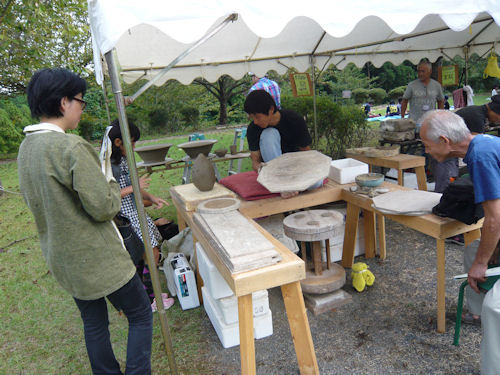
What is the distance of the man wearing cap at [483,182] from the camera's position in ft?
4.76

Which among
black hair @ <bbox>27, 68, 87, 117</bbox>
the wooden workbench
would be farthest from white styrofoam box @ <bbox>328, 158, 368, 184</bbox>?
black hair @ <bbox>27, 68, 87, 117</bbox>

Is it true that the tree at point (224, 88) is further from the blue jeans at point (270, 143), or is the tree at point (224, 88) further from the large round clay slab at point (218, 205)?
the large round clay slab at point (218, 205)

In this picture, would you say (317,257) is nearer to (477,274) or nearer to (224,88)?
(477,274)

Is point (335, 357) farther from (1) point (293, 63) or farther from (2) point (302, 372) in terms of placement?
(1) point (293, 63)

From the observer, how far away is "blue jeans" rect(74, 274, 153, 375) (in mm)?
1599

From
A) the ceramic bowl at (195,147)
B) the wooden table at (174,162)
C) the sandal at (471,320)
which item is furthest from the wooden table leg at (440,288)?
the ceramic bowl at (195,147)

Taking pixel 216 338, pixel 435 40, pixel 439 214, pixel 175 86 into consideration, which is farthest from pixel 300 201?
pixel 175 86

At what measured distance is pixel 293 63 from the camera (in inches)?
189

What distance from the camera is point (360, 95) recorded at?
21.2 meters

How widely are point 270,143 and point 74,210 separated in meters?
1.91

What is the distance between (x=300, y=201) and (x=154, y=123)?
17438 mm

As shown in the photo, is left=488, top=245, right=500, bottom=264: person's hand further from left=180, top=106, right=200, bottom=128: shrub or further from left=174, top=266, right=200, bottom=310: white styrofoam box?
left=180, top=106, right=200, bottom=128: shrub

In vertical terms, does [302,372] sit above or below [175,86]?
below

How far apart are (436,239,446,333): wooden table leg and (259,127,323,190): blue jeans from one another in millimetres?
1542
